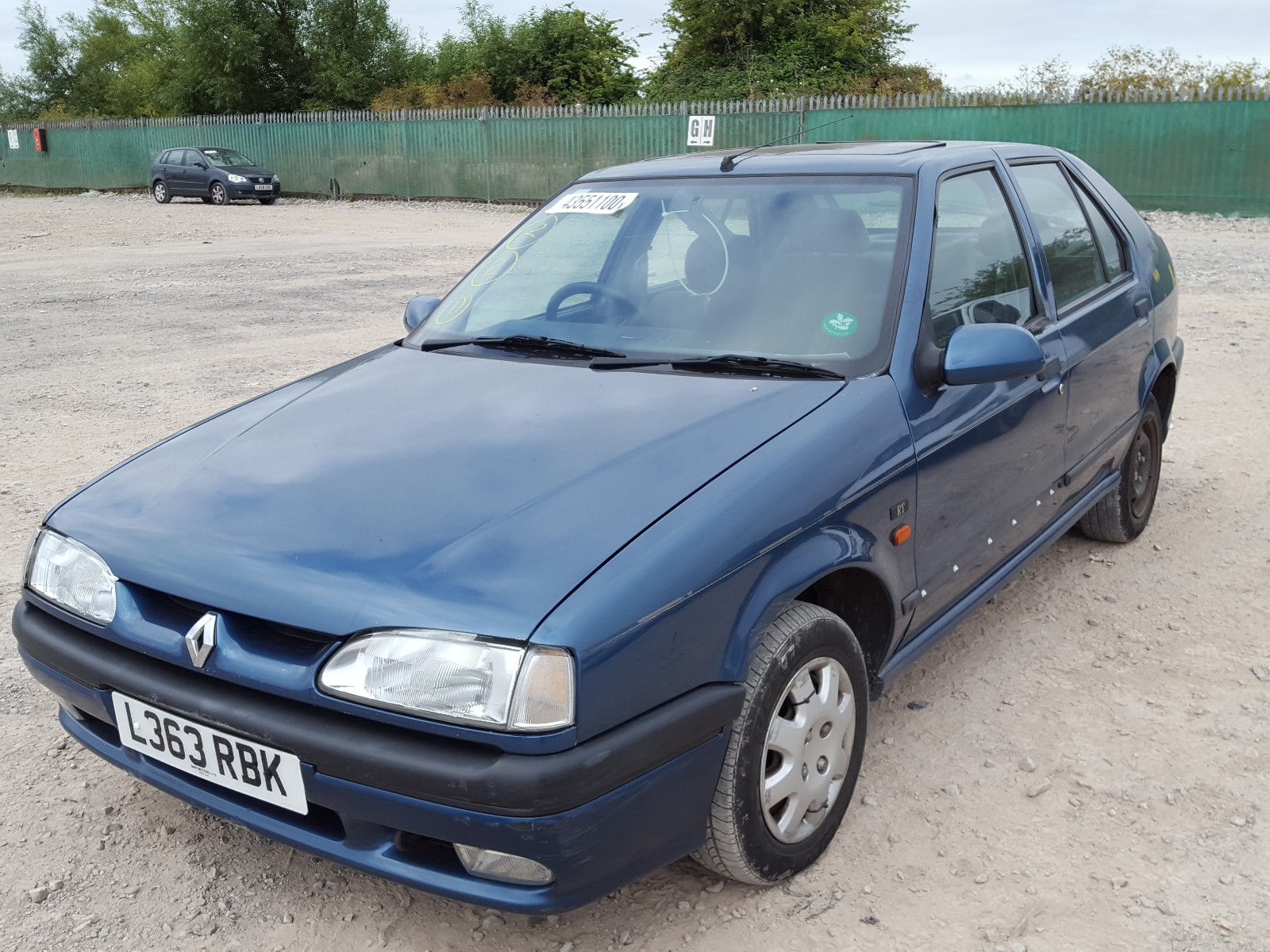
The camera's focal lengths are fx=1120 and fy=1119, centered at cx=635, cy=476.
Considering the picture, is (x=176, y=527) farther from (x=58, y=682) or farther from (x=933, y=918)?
(x=933, y=918)

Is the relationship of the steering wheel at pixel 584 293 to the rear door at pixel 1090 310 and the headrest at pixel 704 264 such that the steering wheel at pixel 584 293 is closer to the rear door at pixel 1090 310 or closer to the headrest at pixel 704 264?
the headrest at pixel 704 264

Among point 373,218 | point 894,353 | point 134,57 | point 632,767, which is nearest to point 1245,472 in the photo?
point 894,353

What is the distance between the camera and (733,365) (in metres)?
2.87

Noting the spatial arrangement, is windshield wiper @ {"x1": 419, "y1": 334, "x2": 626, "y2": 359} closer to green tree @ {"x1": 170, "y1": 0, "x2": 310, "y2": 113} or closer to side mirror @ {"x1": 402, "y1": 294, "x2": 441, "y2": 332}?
side mirror @ {"x1": 402, "y1": 294, "x2": 441, "y2": 332}

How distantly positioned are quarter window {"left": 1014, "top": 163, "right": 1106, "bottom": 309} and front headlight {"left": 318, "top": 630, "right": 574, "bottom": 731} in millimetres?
2492

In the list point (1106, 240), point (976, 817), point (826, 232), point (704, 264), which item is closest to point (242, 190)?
point (1106, 240)

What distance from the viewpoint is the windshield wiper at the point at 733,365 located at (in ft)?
9.18

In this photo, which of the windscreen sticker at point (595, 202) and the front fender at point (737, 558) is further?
the windscreen sticker at point (595, 202)

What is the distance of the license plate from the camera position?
6.93ft

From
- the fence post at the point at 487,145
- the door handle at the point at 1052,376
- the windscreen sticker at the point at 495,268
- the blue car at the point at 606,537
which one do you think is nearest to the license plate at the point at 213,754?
the blue car at the point at 606,537

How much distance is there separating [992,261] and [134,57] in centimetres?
6233

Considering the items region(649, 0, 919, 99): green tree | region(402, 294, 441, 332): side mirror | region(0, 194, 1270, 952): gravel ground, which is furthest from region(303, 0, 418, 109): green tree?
region(402, 294, 441, 332): side mirror

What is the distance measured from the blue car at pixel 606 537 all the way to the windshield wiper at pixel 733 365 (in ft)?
0.05

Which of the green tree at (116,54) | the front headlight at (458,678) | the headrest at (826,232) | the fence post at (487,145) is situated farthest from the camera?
the green tree at (116,54)
